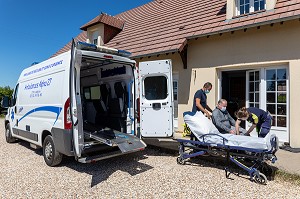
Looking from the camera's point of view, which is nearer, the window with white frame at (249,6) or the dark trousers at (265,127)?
the dark trousers at (265,127)

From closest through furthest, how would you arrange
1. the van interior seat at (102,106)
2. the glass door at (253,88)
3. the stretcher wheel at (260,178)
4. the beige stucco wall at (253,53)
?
the stretcher wheel at (260,178) < the beige stucco wall at (253,53) < the van interior seat at (102,106) < the glass door at (253,88)

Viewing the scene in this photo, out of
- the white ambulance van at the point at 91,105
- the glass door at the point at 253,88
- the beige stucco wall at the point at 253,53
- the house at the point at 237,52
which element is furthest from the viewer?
the glass door at the point at 253,88

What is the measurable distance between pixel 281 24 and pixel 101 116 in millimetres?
6187

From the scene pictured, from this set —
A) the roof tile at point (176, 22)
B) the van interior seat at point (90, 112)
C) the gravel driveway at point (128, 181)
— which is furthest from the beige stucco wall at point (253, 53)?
the van interior seat at point (90, 112)

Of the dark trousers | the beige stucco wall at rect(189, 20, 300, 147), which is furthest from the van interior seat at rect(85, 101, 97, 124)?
the dark trousers

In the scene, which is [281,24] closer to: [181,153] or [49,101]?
[181,153]

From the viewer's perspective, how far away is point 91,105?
7.86 metres

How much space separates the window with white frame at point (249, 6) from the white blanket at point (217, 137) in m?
4.61

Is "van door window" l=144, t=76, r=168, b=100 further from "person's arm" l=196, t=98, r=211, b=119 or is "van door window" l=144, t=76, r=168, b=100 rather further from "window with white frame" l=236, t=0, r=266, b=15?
"window with white frame" l=236, t=0, r=266, b=15

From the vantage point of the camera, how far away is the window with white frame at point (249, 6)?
25.5 feet

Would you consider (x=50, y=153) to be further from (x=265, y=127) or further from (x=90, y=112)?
(x=265, y=127)

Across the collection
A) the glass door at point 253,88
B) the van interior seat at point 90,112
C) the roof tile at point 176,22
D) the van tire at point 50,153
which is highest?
the roof tile at point 176,22

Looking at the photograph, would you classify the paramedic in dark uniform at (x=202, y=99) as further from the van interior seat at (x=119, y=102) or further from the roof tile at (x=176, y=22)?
the roof tile at (x=176, y=22)

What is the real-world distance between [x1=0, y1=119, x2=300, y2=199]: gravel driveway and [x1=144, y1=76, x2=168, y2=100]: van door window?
5.97 feet
